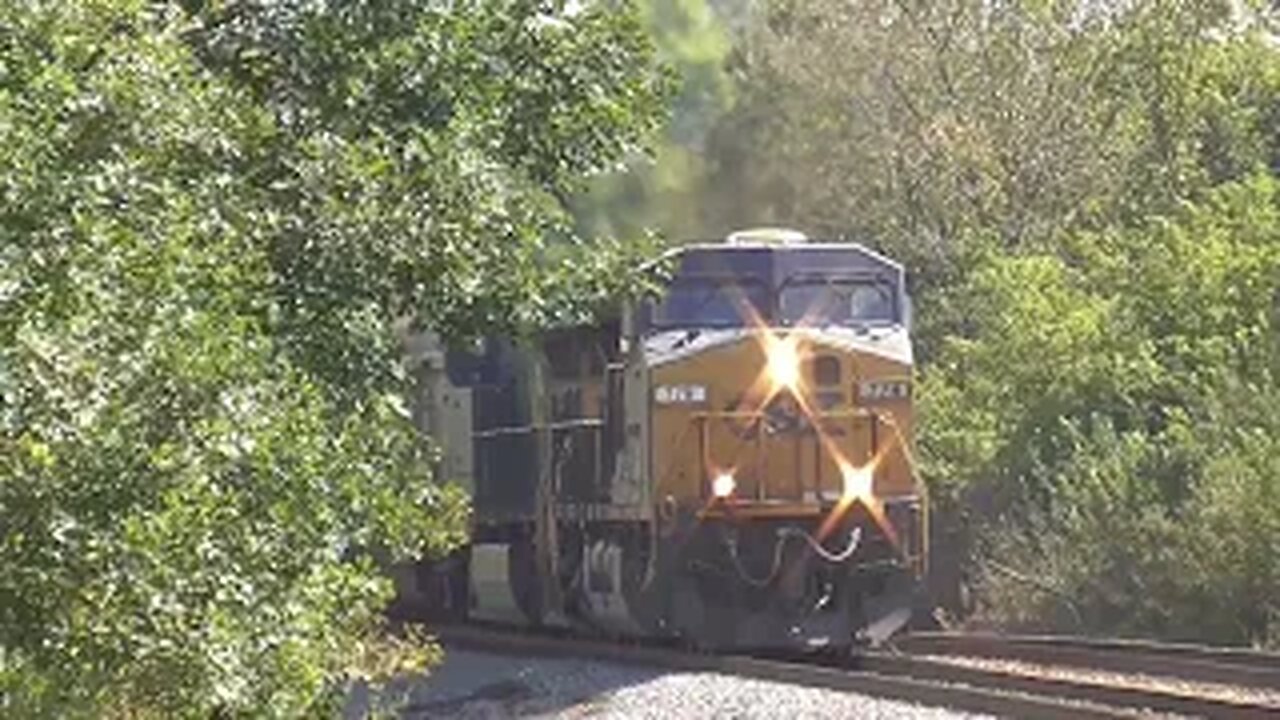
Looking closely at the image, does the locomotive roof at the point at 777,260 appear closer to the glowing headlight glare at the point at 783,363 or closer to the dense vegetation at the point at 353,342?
the glowing headlight glare at the point at 783,363

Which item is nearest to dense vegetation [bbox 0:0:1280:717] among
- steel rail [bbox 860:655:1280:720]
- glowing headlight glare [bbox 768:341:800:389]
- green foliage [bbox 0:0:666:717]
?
green foliage [bbox 0:0:666:717]

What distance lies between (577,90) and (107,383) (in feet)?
22.6

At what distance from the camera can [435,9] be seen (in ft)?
43.2

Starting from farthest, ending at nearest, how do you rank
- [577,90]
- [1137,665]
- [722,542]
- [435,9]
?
[722,542] → [1137,665] → [577,90] → [435,9]

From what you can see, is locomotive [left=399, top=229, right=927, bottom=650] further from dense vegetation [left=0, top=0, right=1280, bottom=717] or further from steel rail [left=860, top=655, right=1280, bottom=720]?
dense vegetation [left=0, top=0, right=1280, bottom=717]

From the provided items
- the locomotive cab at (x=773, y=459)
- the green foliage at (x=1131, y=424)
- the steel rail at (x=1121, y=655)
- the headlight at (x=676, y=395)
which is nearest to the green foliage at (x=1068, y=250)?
the green foliage at (x=1131, y=424)

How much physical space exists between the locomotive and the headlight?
0.02 m

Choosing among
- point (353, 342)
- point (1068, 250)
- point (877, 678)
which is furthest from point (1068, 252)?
point (353, 342)

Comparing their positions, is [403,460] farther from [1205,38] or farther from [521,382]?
[1205,38]

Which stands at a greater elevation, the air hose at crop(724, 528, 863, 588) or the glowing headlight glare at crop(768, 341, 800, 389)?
the glowing headlight glare at crop(768, 341, 800, 389)

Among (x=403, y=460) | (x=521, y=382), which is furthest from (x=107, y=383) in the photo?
(x=521, y=382)

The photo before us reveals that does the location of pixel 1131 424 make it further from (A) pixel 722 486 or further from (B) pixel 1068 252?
(A) pixel 722 486

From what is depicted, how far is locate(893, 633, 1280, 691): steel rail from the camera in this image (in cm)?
1623

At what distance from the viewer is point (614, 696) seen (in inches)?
651
